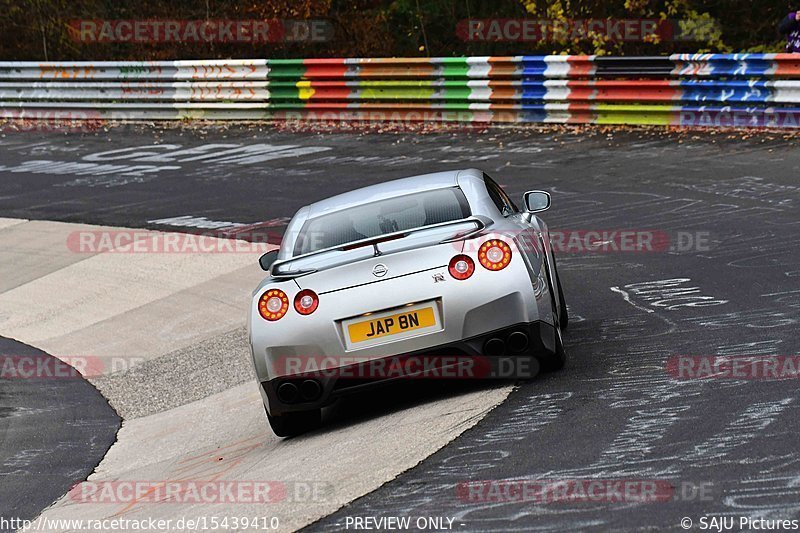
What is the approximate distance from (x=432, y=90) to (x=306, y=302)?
15.2m

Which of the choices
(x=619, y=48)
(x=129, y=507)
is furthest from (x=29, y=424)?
(x=619, y=48)

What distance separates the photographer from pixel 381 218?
7.27 m

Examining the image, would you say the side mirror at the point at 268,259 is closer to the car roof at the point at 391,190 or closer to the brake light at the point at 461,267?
the car roof at the point at 391,190

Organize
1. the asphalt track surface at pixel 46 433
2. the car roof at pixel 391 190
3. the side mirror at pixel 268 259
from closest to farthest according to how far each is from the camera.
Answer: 1. the asphalt track surface at pixel 46 433
2. the car roof at pixel 391 190
3. the side mirror at pixel 268 259

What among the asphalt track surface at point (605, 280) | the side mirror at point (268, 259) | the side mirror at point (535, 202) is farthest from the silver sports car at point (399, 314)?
the side mirror at point (535, 202)

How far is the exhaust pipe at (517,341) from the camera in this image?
666cm

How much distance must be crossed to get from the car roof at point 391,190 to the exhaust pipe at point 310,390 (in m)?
1.23

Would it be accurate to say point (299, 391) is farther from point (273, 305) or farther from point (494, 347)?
point (494, 347)

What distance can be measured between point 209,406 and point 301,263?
7.45 ft

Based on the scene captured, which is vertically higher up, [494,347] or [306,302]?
[306,302]

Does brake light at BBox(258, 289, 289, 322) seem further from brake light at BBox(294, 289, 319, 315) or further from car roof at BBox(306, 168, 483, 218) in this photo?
car roof at BBox(306, 168, 483, 218)

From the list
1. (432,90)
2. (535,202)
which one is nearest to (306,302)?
(535,202)

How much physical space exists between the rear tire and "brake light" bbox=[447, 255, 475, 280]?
1189 mm

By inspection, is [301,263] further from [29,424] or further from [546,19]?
[546,19]
